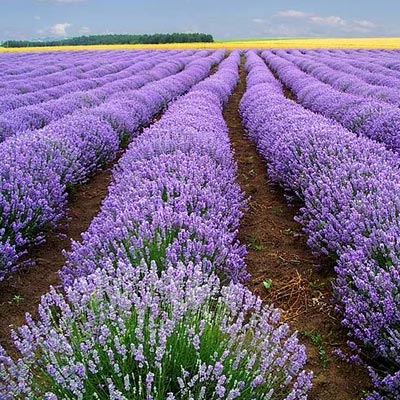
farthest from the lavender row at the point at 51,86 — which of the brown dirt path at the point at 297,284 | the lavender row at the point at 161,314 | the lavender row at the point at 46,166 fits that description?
the lavender row at the point at 161,314

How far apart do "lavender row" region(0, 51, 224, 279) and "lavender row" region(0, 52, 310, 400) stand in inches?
23.2

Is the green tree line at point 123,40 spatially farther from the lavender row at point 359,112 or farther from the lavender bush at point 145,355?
the lavender bush at point 145,355

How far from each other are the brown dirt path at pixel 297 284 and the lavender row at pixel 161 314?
0.18 meters

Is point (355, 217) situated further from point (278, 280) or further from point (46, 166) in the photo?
point (46, 166)

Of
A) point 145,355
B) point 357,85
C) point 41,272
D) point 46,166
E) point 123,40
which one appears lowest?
point 123,40

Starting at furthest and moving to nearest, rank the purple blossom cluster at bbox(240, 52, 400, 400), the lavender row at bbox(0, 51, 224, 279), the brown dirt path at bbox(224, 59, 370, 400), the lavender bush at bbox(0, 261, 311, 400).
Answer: the lavender row at bbox(0, 51, 224, 279), the brown dirt path at bbox(224, 59, 370, 400), the purple blossom cluster at bbox(240, 52, 400, 400), the lavender bush at bbox(0, 261, 311, 400)

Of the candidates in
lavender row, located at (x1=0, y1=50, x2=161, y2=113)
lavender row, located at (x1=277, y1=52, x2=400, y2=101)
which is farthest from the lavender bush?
lavender row, located at (x1=0, y1=50, x2=161, y2=113)

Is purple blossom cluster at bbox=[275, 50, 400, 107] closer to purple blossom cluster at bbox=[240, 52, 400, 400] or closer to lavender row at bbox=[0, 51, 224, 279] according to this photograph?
purple blossom cluster at bbox=[240, 52, 400, 400]

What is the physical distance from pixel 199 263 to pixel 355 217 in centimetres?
107

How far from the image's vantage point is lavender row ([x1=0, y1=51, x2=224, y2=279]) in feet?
11.7

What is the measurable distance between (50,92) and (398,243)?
911 centimetres

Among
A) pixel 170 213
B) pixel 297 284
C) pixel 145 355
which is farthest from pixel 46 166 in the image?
pixel 145 355

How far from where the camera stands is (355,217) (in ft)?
10.0

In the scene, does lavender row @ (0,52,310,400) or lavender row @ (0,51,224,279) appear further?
lavender row @ (0,51,224,279)
